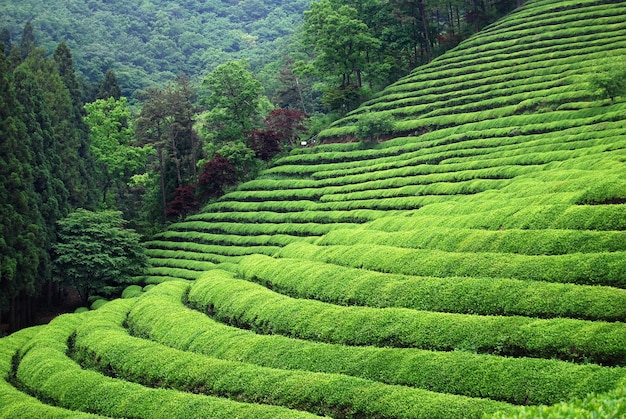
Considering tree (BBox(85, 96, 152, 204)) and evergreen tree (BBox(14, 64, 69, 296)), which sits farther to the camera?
tree (BBox(85, 96, 152, 204))

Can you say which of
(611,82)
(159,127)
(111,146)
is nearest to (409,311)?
(611,82)

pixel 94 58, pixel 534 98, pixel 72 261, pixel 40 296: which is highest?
pixel 94 58

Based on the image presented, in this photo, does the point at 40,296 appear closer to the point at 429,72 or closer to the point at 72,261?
the point at 72,261

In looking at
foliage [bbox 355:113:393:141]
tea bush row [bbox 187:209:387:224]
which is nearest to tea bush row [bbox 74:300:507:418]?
tea bush row [bbox 187:209:387:224]

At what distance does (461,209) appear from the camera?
96.6 feet

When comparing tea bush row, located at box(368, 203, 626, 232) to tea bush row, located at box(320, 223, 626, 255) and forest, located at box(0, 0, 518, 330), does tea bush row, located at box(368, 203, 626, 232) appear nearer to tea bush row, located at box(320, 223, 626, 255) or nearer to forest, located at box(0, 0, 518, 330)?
tea bush row, located at box(320, 223, 626, 255)

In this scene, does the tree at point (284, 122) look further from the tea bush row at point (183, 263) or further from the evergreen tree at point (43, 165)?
the evergreen tree at point (43, 165)

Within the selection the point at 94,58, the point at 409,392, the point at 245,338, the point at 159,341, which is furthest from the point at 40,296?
the point at 94,58

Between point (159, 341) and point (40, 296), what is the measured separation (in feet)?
82.7

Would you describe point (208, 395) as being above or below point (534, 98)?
below

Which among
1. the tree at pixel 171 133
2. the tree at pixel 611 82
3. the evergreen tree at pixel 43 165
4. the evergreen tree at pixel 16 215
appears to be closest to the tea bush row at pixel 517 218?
the tree at pixel 611 82

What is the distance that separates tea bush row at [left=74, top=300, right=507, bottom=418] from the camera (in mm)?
15344

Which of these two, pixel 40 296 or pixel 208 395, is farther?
pixel 40 296

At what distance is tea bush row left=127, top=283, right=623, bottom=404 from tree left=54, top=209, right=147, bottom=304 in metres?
19.4
